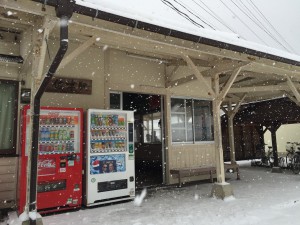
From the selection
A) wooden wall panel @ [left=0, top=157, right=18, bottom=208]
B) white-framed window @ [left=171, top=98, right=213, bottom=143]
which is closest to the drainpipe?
wooden wall panel @ [left=0, top=157, right=18, bottom=208]

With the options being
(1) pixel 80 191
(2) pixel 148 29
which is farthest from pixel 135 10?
(1) pixel 80 191

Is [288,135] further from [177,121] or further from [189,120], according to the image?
[177,121]

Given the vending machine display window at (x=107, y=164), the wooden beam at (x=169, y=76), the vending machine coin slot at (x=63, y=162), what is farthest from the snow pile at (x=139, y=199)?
the wooden beam at (x=169, y=76)

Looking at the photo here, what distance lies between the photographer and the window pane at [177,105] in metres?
8.19

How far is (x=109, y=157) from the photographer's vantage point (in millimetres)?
5738

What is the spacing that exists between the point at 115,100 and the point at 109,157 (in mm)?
1976

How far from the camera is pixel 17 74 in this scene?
18.7 feet

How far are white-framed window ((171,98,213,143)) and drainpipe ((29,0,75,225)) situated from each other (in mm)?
4826

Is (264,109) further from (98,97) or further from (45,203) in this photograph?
(45,203)

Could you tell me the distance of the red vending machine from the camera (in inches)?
193

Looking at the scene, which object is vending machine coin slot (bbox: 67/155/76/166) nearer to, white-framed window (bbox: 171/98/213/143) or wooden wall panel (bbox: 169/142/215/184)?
wooden wall panel (bbox: 169/142/215/184)

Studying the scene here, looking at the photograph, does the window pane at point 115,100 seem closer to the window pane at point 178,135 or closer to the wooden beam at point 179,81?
the wooden beam at point 179,81

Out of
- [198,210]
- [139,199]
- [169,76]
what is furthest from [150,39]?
[139,199]

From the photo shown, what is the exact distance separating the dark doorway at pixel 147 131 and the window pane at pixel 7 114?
6188mm
